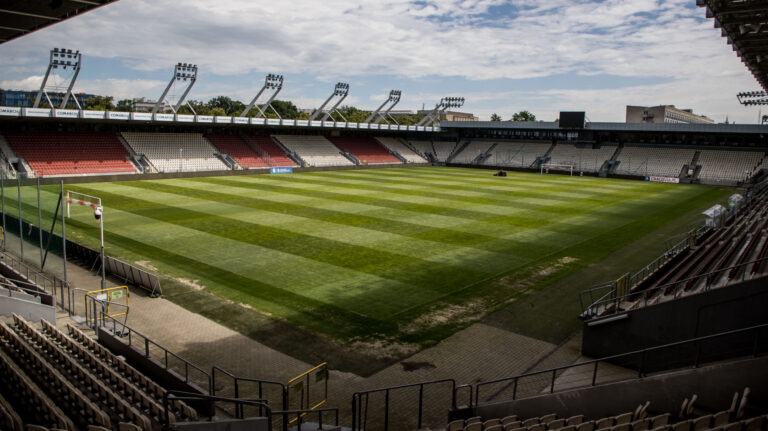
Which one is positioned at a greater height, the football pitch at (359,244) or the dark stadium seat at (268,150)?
the dark stadium seat at (268,150)

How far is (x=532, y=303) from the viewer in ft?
54.9

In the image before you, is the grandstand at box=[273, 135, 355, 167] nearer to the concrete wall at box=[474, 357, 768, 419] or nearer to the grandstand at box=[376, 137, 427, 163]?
the grandstand at box=[376, 137, 427, 163]

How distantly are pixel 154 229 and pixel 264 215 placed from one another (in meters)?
6.39

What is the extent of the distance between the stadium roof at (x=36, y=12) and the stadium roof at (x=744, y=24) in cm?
1436


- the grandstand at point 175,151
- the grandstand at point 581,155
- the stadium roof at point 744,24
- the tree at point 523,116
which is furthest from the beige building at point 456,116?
the stadium roof at point 744,24

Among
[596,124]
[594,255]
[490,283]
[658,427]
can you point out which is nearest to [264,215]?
[490,283]

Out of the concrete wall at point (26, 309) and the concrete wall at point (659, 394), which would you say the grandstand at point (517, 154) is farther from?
the concrete wall at point (26, 309)

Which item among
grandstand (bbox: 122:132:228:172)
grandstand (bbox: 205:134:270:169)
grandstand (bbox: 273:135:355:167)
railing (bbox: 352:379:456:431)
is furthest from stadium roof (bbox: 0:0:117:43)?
grandstand (bbox: 273:135:355:167)

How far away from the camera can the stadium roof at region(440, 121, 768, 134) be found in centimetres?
6094

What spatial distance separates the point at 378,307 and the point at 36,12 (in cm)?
1154

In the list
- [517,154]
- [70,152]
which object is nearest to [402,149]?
[517,154]

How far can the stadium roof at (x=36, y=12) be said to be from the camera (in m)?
10.8

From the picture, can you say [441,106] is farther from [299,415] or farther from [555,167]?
[299,415]

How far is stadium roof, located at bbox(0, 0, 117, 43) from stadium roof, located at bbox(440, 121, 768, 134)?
226 feet
